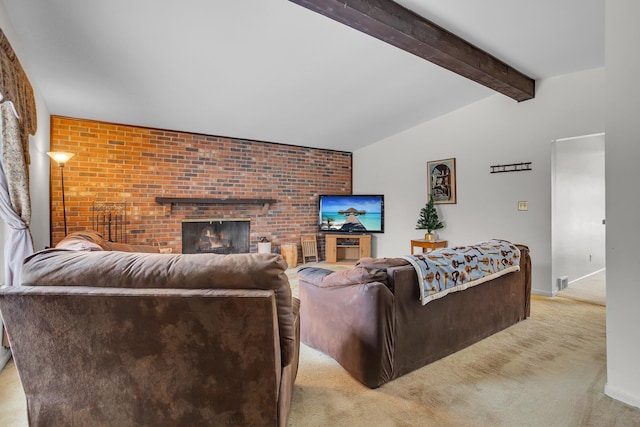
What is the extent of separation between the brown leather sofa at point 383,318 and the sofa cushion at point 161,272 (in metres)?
0.80

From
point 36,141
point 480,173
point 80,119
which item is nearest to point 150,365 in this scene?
point 36,141

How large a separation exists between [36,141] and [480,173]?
5.32 metres

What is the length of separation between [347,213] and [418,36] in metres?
3.76

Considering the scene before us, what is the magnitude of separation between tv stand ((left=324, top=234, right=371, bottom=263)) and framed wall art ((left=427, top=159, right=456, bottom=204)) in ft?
4.92

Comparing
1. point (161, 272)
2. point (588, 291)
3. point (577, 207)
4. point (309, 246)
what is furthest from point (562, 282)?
point (161, 272)

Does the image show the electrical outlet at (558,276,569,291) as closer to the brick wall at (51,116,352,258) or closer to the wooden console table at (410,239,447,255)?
the wooden console table at (410,239,447,255)

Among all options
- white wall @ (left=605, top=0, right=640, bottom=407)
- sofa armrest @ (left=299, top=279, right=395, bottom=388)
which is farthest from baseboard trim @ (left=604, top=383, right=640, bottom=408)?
sofa armrest @ (left=299, top=279, right=395, bottom=388)

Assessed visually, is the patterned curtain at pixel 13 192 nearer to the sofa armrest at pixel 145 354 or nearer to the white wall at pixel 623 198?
the sofa armrest at pixel 145 354

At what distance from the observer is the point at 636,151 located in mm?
1792

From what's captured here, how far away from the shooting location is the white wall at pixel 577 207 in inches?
161

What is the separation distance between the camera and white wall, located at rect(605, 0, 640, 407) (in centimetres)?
179

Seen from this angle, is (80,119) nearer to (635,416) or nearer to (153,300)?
(153,300)

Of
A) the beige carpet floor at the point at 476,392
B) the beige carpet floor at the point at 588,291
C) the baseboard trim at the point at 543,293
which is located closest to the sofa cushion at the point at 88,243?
the beige carpet floor at the point at 476,392

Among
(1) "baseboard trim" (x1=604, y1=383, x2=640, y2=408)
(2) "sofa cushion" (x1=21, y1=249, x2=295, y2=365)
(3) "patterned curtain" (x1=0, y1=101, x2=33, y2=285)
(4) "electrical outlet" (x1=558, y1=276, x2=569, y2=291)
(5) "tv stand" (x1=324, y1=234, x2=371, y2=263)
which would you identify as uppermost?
(3) "patterned curtain" (x1=0, y1=101, x2=33, y2=285)
